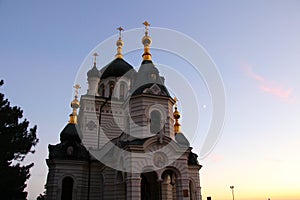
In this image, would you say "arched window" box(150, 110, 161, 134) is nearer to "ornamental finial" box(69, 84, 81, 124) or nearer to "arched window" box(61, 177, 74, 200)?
"arched window" box(61, 177, 74, 200)

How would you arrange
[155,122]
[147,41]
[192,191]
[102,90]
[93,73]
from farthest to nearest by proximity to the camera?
[93,73], [102,90], [147,41], [192,191], [155,122]

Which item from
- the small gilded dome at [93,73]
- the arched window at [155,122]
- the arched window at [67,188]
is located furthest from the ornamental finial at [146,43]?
the arched window at [67,188]

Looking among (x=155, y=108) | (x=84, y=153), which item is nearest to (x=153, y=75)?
(x=155, y=108)

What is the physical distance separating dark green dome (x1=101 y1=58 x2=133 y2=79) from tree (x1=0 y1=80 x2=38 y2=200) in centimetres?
1298

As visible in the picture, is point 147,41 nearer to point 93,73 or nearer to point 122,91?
A: point 122,91

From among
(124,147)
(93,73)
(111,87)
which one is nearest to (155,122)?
(124,147)

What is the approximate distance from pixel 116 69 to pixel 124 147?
45.7 feet

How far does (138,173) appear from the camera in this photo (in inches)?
763

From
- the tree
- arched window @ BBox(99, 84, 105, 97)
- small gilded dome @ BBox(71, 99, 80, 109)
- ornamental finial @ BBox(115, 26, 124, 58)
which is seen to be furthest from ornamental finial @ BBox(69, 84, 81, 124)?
the tree

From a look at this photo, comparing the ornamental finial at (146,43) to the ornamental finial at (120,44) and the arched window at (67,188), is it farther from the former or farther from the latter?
the arched window at (67,188)

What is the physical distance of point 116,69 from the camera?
32.2 m

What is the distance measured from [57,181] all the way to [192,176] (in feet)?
38.6

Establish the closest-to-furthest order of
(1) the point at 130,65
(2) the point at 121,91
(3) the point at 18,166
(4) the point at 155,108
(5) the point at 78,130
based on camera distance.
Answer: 1. (3) the point at 18,166
2. (4) the point at 155,108
3. (5) the point at 78,130
4. (2) the point at 121,91
5. (1) the point at 130,65

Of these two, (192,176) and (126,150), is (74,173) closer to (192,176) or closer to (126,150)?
(126,150)
